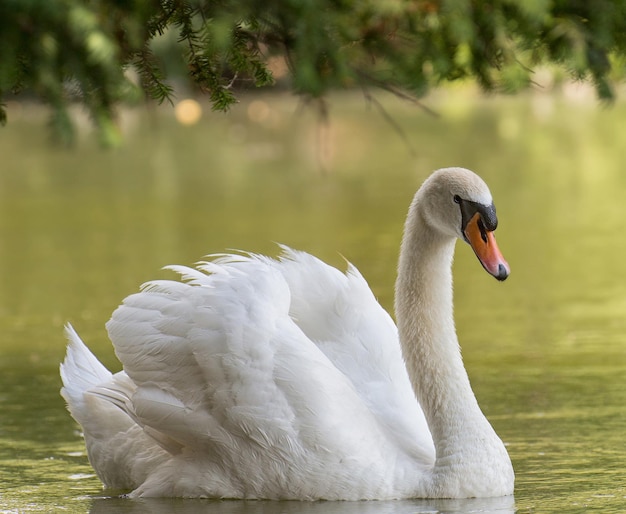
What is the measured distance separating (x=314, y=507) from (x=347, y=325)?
111cm

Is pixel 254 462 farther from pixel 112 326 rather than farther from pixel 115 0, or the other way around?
pixel 115 0

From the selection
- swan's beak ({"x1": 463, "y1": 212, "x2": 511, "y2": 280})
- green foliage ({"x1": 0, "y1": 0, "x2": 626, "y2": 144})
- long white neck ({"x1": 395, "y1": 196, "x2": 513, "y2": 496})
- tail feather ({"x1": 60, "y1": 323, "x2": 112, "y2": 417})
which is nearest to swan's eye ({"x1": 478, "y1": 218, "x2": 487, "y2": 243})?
swan's beak ({"x1": 463, "y1": 212, "x2": 511, "y2": 280})

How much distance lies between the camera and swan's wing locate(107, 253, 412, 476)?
6.32m

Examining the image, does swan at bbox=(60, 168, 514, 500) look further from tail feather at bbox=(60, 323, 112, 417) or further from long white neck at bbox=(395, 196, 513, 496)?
tail feather at bbox=(60, 323, 112, 417)

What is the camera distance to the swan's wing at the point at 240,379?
6316mm

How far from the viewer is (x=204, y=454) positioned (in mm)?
6660

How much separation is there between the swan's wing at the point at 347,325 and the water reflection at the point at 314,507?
637mm

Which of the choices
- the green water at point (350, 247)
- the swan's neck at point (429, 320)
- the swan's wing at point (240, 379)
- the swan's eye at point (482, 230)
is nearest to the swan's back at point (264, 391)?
the swan's wing at point (240, 379)

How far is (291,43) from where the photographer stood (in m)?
5.12

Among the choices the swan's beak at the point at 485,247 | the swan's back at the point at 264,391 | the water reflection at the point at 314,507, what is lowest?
the water reflection at the point at 314,507

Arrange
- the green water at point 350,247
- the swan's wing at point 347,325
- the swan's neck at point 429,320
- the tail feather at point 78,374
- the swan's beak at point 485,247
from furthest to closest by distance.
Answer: the tail feather at point 78,374 < the green water at point 350,247 < the swan's wing at point 347,325 < the swan's neck at point 429,320 < the swan's beak at point 485,247

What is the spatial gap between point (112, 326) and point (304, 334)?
0.90 m

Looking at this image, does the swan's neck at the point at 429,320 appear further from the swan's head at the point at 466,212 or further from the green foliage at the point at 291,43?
the green foliage at the point at 291,43

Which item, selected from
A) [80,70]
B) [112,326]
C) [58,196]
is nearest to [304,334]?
[112,326]
